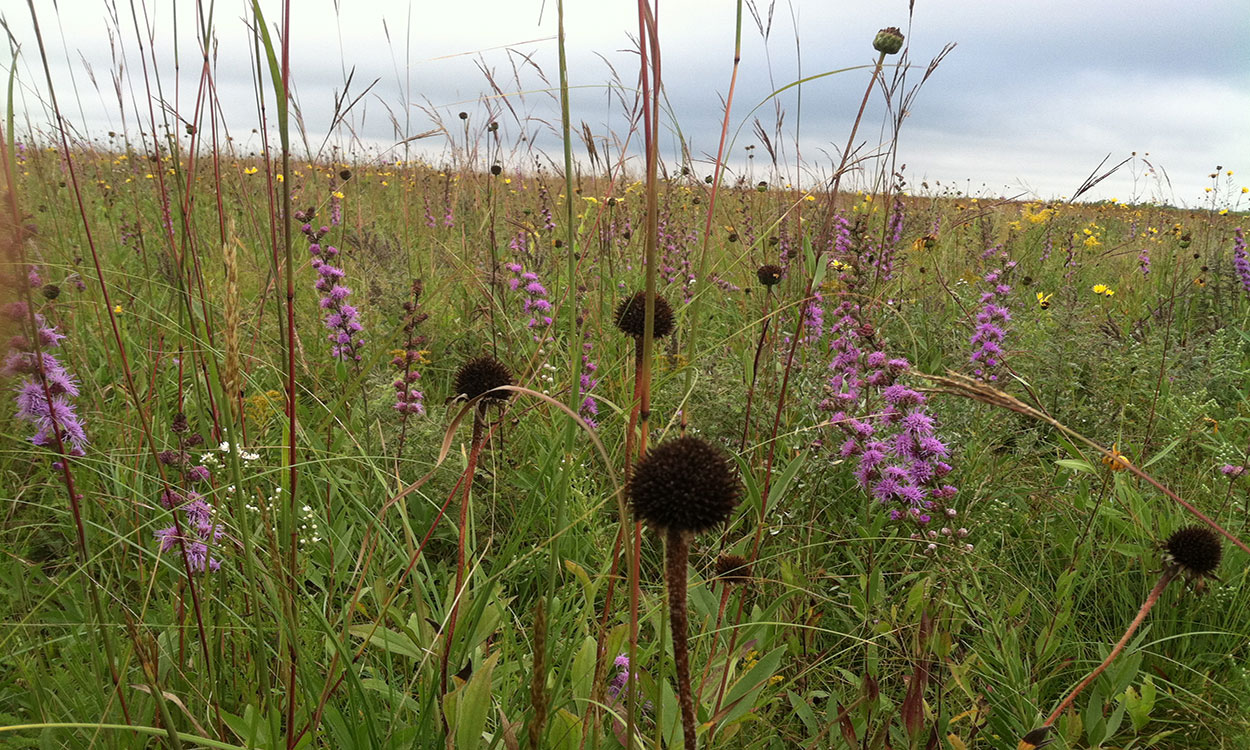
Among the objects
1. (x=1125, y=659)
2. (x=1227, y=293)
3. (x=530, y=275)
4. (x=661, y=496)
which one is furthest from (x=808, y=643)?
(x=1227, y=293)

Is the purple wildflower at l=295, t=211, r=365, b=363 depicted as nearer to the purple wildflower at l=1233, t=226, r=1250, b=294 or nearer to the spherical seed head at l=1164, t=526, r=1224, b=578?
the spherical seed head at l=1164, t=526, r=1224, b=578

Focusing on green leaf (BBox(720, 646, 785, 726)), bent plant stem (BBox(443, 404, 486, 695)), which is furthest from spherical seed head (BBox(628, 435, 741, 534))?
green leaf (BBox(720, 646, 785, 726))

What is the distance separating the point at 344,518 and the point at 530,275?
1415 mm

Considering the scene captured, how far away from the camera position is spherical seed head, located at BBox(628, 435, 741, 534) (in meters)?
0.72

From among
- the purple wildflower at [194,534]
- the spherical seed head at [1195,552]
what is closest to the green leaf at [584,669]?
the purple wildflower at [194,534]

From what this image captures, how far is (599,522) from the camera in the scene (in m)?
2.11

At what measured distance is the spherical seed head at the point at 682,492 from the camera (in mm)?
722

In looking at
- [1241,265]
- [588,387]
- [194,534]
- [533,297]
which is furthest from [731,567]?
[1241,265]

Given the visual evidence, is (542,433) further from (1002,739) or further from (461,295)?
(461,295)

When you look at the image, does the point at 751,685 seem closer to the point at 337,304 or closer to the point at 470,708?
the point at 470,708

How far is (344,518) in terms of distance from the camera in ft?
6.48

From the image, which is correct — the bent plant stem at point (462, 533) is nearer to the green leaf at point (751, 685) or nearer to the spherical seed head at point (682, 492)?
the spherical seed head at point (682, 492)

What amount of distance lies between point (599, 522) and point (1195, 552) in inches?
55.4

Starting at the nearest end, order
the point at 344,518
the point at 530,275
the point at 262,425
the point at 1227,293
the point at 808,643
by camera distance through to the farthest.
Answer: the point at 808,643, the point at 344,518, the point at 262,425, the point at 530,275, the point at 1227,293
